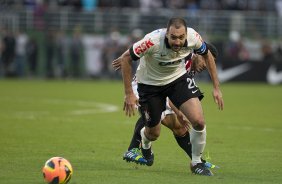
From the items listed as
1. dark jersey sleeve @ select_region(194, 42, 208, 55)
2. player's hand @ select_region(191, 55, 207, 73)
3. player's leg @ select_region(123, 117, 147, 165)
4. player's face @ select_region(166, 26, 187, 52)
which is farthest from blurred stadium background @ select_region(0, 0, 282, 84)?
player's face @ select_region(166, 26, 187, 52)

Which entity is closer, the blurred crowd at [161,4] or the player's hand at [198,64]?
the player's hand at [198,64]

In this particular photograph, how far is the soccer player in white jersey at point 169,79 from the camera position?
34.3ft

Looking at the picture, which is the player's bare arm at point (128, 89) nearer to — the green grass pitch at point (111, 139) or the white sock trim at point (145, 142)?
the green grass pitch at point (111, 139)

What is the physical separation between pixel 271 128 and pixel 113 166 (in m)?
7.18

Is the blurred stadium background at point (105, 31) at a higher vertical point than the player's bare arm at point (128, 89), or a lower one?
lower

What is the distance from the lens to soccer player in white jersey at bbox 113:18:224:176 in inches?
411

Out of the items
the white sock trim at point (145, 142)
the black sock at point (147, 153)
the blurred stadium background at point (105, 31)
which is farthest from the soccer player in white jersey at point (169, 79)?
the blurred stadium background at point (105, 31)

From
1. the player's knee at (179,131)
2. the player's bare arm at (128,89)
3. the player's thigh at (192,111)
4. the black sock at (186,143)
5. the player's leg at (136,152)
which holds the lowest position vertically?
the player's leg at (136,152)

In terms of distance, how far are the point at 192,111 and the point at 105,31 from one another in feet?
93.0

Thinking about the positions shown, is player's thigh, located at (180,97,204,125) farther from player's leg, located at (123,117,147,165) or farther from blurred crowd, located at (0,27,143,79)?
blurred crowd, located at (0,27,143,79)

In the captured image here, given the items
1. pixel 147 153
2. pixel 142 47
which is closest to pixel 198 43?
pixel 142 47

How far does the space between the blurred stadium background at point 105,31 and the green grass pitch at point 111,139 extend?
753 cm

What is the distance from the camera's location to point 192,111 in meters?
10.5

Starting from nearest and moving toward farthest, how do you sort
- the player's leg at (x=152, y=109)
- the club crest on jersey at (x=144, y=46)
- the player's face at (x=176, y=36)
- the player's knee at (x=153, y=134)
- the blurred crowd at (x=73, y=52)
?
the player's face at (x=176, y=36)
the club crest on jersey at (x=144, y=46)
the player's leg at (x=152, y=109)
the player's knee at (x=153, y=134)
the blurred crowd at (x=73, y=52)
